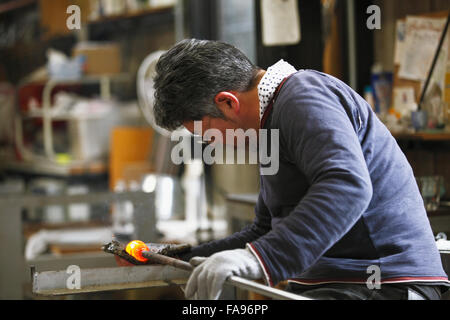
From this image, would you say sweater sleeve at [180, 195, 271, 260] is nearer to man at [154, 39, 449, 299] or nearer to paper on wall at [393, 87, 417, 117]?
man at [154, 39, 449, 299]

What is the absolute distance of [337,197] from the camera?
1.25 metres

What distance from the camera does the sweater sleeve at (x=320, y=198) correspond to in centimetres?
125

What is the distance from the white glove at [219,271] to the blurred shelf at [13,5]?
5.48 m

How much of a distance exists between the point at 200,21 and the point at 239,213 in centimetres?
175

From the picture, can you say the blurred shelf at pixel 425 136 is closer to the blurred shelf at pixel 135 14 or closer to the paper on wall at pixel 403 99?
the paper on wall at pixel 403 99

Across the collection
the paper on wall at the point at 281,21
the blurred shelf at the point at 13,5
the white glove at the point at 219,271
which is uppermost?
the blurred shelf at the point at 13,5

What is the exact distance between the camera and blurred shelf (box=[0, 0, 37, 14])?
6.40 meters

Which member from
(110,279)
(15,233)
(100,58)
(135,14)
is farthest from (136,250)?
(100,58)

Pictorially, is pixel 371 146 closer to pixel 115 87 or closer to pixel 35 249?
pixel 35 249

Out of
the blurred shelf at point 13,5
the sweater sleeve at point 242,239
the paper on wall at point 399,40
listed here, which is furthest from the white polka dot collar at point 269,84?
the blurred shelf at point 13,5

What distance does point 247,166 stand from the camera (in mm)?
3623

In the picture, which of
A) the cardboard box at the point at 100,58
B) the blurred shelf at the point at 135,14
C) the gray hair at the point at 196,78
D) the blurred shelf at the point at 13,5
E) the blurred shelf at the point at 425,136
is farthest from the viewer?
the blurred shelf at the point at 13,5

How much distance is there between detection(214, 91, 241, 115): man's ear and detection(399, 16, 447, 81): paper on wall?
1223 mm
